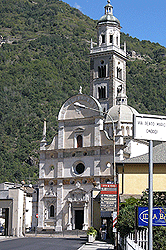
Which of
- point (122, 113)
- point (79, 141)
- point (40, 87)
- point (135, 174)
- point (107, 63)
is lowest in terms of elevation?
point (135, 174)

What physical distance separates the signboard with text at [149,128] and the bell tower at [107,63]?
6380cm

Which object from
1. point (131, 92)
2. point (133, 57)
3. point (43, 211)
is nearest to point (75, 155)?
point (43, 211)

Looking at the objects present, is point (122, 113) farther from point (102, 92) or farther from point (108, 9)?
point (108, 9)

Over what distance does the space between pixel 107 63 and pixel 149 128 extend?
66297 mm

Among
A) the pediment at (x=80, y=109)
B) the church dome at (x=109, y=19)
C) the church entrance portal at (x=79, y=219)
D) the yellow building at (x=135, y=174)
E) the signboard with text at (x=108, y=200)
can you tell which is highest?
the church dome at (x=109, y=19)

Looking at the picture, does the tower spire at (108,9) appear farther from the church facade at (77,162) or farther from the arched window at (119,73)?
the church facade at (77,162)

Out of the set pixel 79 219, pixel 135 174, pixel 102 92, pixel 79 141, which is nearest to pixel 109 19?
pixel 102 92

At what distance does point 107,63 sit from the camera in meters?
76.9

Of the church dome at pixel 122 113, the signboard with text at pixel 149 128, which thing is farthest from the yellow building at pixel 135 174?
the signboard with text at pixel 149 128

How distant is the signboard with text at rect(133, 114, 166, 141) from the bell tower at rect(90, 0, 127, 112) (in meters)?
63.8

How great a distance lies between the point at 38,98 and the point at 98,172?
342ft

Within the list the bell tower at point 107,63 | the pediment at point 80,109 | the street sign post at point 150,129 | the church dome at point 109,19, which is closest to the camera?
the street sign post at point 150,129

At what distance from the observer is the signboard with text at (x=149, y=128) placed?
11.3 meters

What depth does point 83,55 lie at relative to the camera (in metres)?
191
